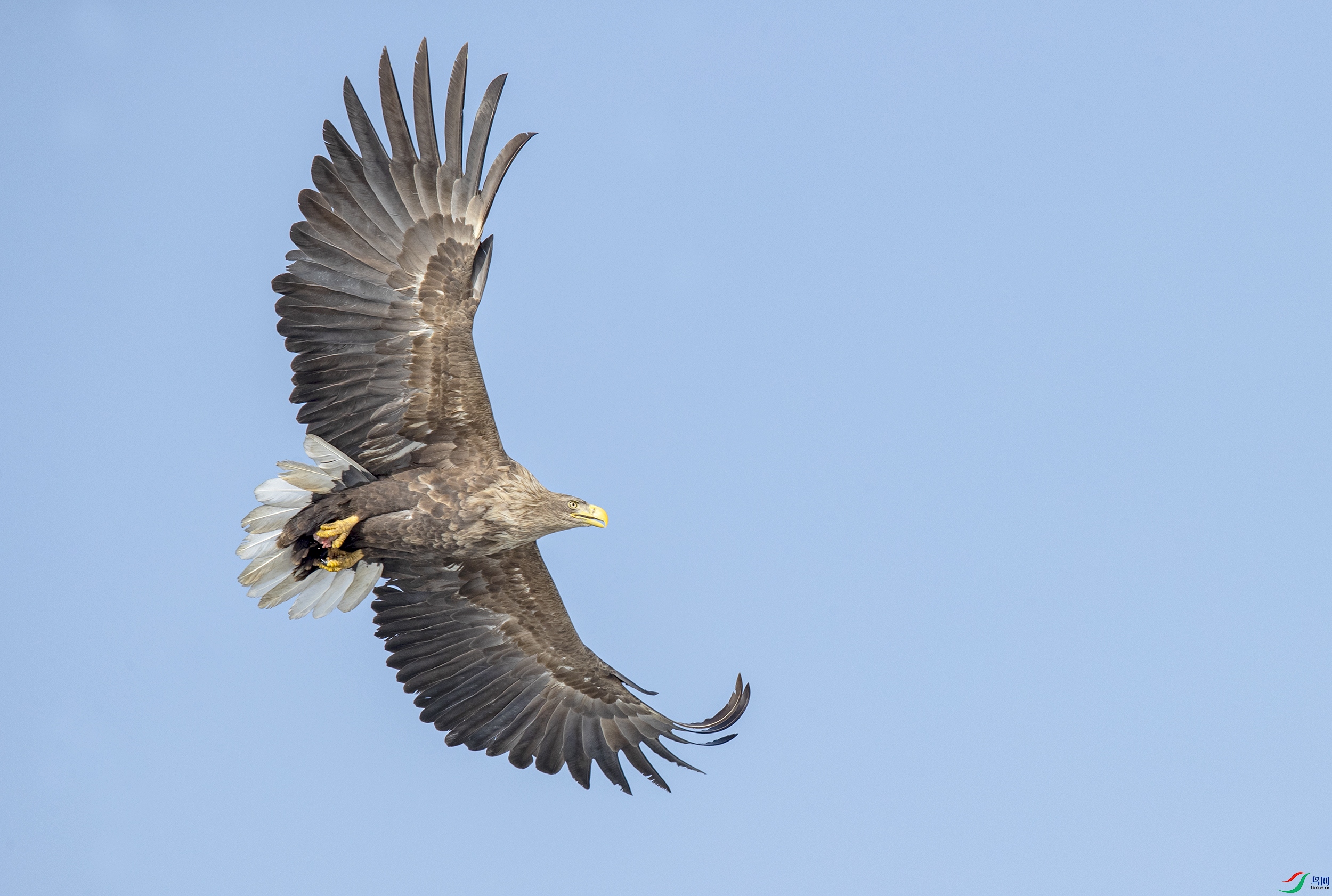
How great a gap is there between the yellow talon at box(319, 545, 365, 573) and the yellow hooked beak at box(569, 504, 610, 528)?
169cm

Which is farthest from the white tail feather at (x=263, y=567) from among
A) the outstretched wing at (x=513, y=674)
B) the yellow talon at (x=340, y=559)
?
the outstretched wing at (x=513, y=674)

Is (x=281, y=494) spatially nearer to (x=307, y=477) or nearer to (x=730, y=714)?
(x=307, y=477)

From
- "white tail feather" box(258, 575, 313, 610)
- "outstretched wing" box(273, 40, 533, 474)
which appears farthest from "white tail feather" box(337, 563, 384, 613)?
"outstretched wing" box(273, 40, 533, 474)

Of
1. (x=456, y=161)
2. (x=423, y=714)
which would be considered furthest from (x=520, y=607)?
(x=456, y=161)

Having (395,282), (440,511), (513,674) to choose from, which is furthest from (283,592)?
(395,282)

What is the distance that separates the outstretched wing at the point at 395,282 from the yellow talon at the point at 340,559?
822 mm

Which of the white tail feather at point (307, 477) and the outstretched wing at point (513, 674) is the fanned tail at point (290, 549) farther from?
the outstretched wing at point (513, 674)

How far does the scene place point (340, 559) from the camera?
37.2 feet

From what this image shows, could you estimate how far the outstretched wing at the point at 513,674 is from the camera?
12734 millimetres

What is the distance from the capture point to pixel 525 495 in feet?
37.2

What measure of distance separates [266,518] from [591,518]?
251cm

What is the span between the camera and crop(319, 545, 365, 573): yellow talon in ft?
37.0

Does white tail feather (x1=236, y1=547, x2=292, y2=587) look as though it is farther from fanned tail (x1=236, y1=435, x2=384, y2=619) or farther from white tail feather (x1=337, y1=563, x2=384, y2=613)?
white tail feather (x1=337, y1=563, x2=384, y2=613)

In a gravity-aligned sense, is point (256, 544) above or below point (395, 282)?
below
